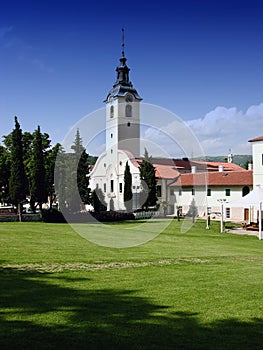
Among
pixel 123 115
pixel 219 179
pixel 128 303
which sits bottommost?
pixel 128 303

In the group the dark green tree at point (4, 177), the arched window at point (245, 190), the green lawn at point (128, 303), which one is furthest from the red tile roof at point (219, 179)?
the green lawn at point (128, 303)

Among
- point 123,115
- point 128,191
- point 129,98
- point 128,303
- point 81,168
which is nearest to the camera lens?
point 128,303

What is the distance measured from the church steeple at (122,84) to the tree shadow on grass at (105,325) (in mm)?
51972

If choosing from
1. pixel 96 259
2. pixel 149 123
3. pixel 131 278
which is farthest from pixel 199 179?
pixel 131 278

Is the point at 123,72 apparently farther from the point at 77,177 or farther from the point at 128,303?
the point at 128,303

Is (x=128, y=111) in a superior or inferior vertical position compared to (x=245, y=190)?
superior

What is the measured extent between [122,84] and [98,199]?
58.2 ft

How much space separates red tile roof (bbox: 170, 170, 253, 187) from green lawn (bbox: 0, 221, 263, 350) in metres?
28.6

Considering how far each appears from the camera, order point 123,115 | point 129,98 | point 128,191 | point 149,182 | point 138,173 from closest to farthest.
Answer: point 149,182 → point 128,191 → point 138,173 → point 123,115 → point 129,98

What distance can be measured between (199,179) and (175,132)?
857 inches

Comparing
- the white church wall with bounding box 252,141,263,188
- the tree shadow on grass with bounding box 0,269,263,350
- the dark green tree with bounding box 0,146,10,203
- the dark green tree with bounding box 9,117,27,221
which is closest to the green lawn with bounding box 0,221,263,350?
the tree shadow on grass with bounding box 0,269,263,350

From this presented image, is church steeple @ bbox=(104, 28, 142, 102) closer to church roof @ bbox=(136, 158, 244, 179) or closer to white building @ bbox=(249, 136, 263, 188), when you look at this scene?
church roof @ bbox=(136, 158, 244, 179)

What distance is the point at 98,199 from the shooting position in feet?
172

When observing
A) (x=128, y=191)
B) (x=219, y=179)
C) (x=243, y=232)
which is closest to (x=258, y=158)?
(x=219, y=179)
